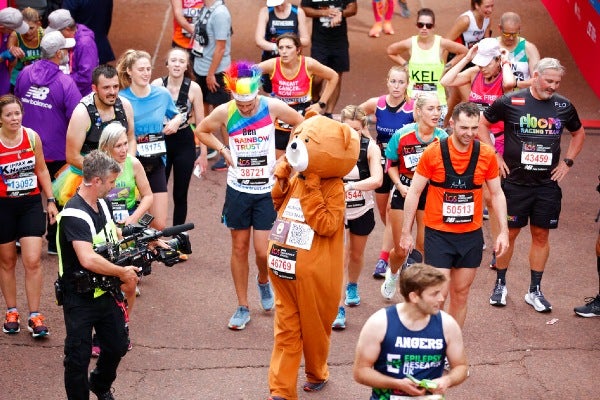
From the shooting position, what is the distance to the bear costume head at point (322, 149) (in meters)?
7.05

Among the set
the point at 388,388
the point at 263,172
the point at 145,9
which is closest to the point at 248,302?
the point at 263,172

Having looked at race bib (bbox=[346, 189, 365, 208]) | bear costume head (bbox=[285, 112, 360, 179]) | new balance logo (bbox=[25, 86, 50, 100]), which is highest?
bear costume head (bbox=[285, 112, 360, 179])

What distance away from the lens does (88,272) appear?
6703 mm

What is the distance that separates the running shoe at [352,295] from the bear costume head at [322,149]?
2.18 m

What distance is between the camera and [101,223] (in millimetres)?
6863

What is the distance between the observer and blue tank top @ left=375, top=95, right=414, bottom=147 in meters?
9.66

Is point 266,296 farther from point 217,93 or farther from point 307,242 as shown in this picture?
point 217,93

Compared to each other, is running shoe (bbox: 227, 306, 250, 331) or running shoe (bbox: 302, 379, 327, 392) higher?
running shoe (bbox: 302, 379, 327, 392)

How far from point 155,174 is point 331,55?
441cm

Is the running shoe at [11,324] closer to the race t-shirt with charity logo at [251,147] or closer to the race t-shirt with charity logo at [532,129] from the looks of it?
the race t-shirt with charity logo at [251,147]

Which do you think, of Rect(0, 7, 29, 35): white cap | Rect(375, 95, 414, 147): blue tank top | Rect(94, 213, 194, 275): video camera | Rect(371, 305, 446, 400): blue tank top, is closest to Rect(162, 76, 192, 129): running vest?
Rect(375, 95, 414, 147): blue tank top

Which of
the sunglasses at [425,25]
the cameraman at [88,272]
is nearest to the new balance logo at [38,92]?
the cameraman at [88,272]

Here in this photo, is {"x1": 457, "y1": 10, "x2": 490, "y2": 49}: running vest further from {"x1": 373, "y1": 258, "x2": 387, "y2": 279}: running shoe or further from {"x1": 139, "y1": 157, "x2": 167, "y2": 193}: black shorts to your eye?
{"x1": 139, "y1": 157, "x2": 167, "y2": 193}: black shorts

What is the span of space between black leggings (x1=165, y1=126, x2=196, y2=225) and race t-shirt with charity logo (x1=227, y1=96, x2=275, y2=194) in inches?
54.9
